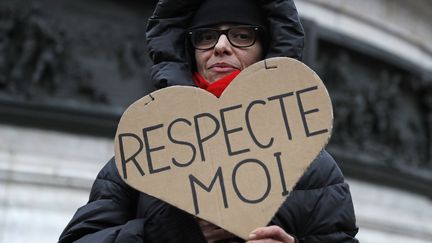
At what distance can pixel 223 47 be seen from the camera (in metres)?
2.48

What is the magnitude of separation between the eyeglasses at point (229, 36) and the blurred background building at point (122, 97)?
504cm

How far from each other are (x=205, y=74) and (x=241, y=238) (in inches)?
16.5

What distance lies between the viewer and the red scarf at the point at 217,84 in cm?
242

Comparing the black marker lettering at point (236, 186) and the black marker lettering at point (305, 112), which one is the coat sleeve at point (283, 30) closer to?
the black marker lettering at point (305, 112)

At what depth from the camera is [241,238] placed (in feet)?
7.38

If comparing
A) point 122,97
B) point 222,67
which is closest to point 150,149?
point 222,67

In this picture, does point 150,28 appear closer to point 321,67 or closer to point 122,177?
point 122,177

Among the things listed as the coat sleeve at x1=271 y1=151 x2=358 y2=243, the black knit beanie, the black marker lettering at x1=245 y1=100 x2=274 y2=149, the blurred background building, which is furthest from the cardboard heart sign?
the blurred background building

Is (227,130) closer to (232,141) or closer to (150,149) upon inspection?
(232,141)

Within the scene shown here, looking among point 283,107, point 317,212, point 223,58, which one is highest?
point 223,58

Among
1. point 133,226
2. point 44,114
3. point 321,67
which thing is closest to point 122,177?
point 133,226

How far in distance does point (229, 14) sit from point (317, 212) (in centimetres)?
48

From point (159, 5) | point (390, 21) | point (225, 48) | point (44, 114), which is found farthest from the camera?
point (390, 21)

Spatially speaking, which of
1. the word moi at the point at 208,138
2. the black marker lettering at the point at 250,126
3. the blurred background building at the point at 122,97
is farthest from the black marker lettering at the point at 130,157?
the blurred background building at the point at 122,97
